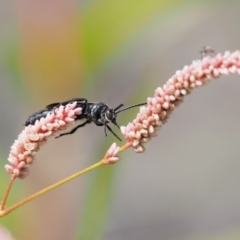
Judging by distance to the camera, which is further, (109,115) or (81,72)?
(81,72)

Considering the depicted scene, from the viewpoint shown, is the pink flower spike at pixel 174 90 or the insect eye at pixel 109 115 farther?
the insect eye at pixel 109 115

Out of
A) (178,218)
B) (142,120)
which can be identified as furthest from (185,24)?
(178,218)

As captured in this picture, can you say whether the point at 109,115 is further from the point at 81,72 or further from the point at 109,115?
the point at 81,72

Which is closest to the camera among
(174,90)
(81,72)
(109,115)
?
(174,90)

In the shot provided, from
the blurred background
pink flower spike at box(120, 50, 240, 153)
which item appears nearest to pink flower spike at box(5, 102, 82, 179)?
pink flower spike at box(120, 50, 240, 153)

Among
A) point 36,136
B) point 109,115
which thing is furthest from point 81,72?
point 36,136

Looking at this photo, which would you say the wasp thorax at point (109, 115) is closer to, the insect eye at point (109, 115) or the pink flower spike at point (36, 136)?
the insect eye at point (109, 115)

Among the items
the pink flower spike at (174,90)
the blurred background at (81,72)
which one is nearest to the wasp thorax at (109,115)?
the pink flower spike at (174,90)
